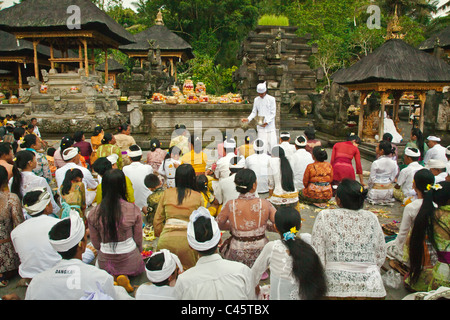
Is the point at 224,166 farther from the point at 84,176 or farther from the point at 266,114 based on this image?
the point at 266,114

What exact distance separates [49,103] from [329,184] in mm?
13417

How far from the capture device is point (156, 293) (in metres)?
2.55

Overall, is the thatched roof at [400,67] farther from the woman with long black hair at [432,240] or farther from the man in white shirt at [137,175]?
the man in white shirt at [137,175]

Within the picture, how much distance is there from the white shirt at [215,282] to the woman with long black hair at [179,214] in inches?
41.2

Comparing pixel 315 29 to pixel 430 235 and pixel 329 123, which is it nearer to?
pixel 329 123

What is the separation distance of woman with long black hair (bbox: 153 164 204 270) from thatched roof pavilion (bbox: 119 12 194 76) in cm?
2186

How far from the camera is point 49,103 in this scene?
14477mm

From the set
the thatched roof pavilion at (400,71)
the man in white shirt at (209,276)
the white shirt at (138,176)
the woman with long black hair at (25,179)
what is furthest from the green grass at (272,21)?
the man in white shirt at (209,276)

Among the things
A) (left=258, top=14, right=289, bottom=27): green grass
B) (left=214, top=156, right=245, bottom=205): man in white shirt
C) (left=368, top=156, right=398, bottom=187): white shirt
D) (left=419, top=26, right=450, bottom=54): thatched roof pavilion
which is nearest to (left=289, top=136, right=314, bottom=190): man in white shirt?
(left=368, top=156, right=398, bottom=187): white shirt

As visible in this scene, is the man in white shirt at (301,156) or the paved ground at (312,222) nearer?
the paved ground at (312,222)

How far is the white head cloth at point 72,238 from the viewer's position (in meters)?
2.62

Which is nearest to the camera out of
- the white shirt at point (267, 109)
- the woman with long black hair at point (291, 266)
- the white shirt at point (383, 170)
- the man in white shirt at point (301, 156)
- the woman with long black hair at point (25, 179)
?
the woman with long black hair at point (291, 266)

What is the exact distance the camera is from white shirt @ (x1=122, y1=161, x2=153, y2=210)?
5.41m

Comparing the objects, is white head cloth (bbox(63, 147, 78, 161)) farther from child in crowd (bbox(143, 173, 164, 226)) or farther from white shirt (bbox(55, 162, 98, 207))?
child in crowd (bbox(143, 173, 164, 226))
